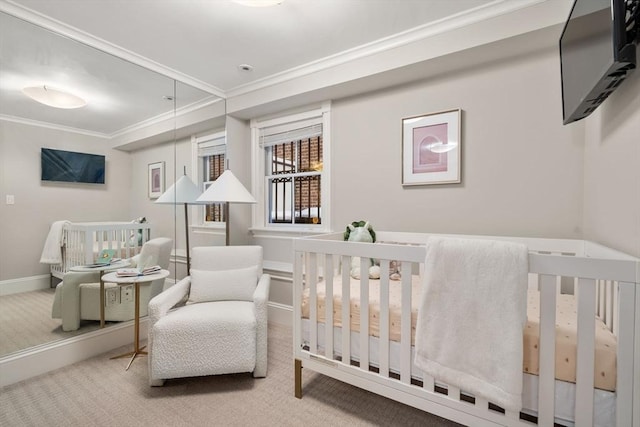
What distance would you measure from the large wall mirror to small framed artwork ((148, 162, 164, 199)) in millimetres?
36

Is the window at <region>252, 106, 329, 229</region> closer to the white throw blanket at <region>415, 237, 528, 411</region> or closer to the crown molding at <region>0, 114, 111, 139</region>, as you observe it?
the crown molding at <region>0, 114, 111, 139</region>

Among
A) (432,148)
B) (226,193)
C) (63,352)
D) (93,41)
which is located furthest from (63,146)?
(432,148)

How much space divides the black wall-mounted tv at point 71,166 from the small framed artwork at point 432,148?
98.3 inches

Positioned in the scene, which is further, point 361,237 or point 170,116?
point 170,116

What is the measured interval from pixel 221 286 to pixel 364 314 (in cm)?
118

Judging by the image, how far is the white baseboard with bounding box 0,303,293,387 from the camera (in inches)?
73.6

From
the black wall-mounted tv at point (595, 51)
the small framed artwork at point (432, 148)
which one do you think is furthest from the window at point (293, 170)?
the black wall-mounted tv at point (595, 51)

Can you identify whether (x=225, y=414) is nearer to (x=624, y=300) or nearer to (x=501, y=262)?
(x=501, y=262)

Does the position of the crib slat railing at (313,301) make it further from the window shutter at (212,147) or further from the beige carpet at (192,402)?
the window shutter at (212,147)

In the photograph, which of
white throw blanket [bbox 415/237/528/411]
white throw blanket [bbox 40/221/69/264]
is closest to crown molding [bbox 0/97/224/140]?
white throw blanket [bbox 40/221/69/264]

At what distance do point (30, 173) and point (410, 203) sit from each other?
2771mm

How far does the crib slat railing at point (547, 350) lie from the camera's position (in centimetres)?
111

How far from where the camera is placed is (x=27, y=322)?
6.54 ft

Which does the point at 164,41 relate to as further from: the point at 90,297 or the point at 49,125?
the point at 90,297
